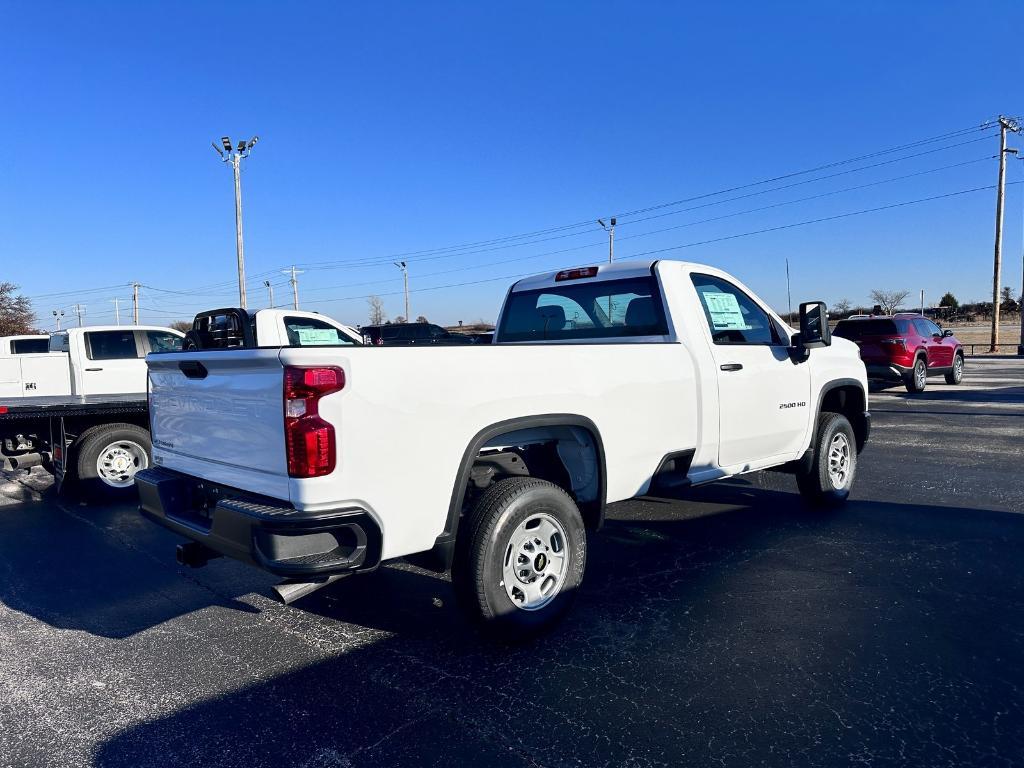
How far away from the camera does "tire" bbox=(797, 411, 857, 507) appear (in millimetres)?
5840

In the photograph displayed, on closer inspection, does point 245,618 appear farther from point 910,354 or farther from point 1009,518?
point 910,354

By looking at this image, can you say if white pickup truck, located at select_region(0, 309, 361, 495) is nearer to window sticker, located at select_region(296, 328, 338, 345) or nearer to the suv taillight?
window sticker, located at select_region(296, 328, 338, 345)

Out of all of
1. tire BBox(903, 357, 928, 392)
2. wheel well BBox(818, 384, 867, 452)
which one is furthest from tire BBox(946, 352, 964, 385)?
wheel well BBox(818, 384, 867, 452)

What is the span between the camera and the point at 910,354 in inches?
601

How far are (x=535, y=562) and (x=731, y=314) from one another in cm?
252

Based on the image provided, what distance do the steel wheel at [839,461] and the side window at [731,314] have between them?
1326 millimetres

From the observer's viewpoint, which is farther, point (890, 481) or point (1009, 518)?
point (890, 481)

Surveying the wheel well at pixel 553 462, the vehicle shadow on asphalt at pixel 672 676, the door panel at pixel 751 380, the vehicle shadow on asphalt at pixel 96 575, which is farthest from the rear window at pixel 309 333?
the wheel well at pixel 553 462

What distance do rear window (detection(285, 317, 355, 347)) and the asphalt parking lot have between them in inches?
227

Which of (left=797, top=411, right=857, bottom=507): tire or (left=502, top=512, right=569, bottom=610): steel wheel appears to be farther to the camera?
(left=797, top=411, right=857, bottom=507): tire

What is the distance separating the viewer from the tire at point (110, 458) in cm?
719

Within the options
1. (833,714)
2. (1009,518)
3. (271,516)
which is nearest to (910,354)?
(1009,518)

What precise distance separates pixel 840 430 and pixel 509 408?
3.86 m

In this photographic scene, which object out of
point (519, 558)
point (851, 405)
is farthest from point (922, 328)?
point (519, 558)
